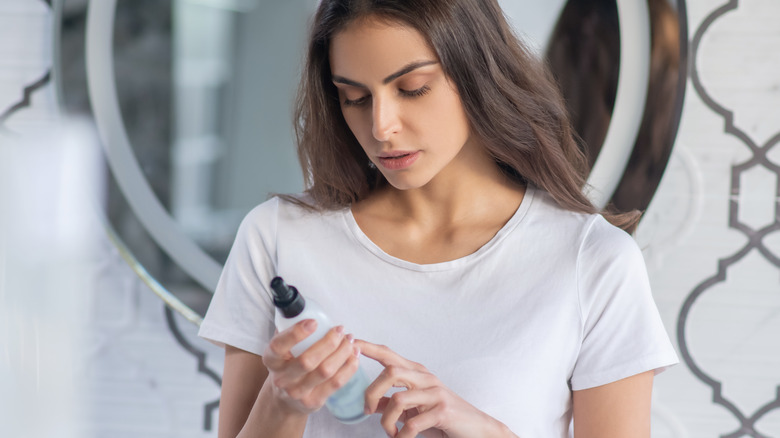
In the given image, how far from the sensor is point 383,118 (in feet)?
2.17

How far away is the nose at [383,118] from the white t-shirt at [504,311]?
0.15 metres

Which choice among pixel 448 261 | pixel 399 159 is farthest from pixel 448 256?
pixel 399 159

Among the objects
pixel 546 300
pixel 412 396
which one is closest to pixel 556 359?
pixel 546 300

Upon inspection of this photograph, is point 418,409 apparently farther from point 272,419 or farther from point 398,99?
point 398,99

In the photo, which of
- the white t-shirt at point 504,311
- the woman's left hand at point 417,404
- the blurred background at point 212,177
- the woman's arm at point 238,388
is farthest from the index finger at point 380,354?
the blurred background at point 212,177

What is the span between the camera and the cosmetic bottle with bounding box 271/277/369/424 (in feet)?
1.73

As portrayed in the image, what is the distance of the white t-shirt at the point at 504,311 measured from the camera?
0.70 metres

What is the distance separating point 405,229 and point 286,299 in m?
0.29

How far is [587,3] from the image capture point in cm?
91

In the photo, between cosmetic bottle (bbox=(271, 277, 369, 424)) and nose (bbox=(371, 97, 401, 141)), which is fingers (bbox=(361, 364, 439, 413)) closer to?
cosmetic bottle (bbox=(271, 277, 369, 424))

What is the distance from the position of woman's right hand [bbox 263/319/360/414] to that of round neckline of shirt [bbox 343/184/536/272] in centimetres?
20

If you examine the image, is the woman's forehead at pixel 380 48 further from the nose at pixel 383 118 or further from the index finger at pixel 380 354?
the index finger at pixel 380 354

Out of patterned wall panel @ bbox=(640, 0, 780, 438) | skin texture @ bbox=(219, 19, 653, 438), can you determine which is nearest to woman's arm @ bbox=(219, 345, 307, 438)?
skin texture @ bbox=(219, 19, 653, 438)

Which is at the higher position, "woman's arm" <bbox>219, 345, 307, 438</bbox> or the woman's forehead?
the woman's forehead
